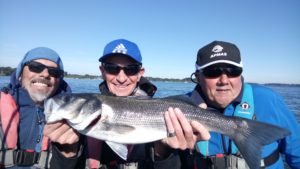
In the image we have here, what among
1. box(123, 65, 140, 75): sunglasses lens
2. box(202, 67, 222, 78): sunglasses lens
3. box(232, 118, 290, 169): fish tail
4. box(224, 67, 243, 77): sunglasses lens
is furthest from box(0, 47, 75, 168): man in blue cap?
box(224, 67, 243, 77): sunglasses lens

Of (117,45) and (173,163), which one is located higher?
(117,45)

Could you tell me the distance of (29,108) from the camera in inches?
227

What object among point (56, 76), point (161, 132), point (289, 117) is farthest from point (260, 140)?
point (56, 76)

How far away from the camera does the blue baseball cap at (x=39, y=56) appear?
6221 mm

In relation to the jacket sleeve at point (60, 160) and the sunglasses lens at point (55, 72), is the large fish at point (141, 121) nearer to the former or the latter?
the jacket sleeve at point (60, 160)

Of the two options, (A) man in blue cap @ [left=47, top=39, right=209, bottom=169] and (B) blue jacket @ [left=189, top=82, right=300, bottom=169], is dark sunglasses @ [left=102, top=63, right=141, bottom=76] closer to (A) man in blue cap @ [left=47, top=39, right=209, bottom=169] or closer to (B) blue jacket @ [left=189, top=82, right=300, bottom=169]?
(A) man in blue cap @ [left=47, top=39, right=209, bottom=169]

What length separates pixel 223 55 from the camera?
193 inches

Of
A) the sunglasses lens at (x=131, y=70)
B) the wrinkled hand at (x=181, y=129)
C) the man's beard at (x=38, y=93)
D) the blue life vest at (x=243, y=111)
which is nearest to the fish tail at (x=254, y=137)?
the wrinkled hand at (x=181, y=129)

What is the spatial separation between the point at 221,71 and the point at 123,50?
1.88 m

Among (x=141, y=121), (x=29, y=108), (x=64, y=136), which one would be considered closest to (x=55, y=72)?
(x=29, y=108)

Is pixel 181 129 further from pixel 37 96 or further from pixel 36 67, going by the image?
pixel 36 67

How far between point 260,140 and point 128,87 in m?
2.55

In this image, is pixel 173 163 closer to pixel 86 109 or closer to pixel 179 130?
pixel 179 130

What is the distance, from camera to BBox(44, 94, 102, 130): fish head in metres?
3.92
